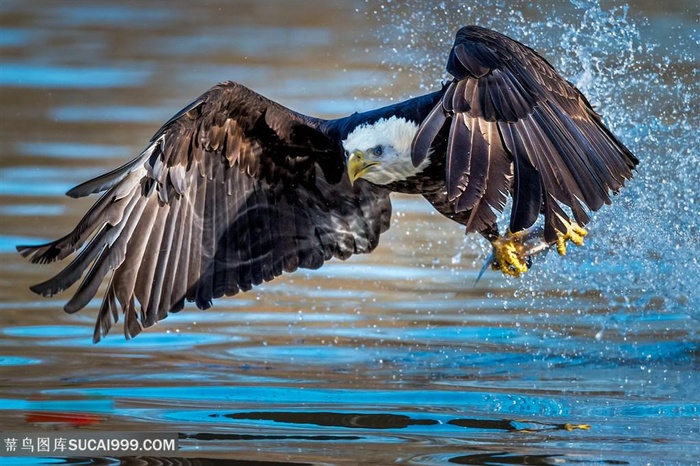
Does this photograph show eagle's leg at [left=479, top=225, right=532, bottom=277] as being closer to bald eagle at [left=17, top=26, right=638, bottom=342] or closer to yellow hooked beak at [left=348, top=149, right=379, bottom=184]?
bald eagle at [left=17, top=26, right=638, bottom=342]

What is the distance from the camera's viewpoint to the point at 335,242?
21.5 ft

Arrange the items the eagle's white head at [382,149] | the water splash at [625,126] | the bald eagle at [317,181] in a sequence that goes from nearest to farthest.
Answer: the bald eagle at [317,181], the eagle's white head at [382,149], the water splash at [625,126]

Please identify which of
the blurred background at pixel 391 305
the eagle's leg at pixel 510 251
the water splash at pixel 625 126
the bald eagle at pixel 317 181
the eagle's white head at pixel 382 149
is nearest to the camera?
the bald eagle at pixel 317 181

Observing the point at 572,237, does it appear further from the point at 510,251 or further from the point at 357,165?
the point at 357,165

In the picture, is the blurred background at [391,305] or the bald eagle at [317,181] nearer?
the bald eagle at [317,181]

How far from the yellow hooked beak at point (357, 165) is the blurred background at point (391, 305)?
942 millimetres

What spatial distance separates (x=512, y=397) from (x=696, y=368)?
3.65ft

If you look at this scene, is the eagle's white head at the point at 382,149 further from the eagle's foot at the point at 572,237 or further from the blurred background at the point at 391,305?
the eagle's foot at the point at 572,237

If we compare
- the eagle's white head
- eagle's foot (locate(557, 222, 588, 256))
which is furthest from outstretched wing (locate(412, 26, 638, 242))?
eagle's foot (locate(557, 222, 588, 256))

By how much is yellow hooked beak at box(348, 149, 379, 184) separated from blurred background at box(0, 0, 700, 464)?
942 mm

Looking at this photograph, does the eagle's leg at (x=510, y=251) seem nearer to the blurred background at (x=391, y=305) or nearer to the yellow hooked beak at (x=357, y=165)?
the blurred background at (x=391, y=305)

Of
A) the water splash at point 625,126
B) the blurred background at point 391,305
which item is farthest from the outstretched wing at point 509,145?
the water splash at point 625,126

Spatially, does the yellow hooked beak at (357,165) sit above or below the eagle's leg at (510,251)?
above

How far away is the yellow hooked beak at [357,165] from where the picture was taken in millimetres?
5883
